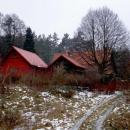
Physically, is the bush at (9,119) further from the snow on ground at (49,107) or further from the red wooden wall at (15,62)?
the red wooden wall at (15,62)

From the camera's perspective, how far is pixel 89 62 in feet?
158

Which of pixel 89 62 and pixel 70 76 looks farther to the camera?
pixel 89 62

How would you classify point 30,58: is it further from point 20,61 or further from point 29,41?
point 29,41

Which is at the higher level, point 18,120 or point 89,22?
point 89,22

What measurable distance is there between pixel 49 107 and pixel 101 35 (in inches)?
1013

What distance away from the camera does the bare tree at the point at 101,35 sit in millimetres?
46938

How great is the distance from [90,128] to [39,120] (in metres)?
3.92

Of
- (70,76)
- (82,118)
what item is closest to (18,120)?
(82,118)

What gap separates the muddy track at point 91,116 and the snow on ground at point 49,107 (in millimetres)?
304

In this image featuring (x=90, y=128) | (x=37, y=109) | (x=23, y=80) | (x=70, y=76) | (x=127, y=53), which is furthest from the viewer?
(x=127, y=53)

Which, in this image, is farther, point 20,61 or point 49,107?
point 20,61

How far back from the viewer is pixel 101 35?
47.6 m

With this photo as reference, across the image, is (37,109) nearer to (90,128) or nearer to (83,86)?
(90,128)

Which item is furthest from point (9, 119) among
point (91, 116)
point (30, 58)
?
point (30, 58)
